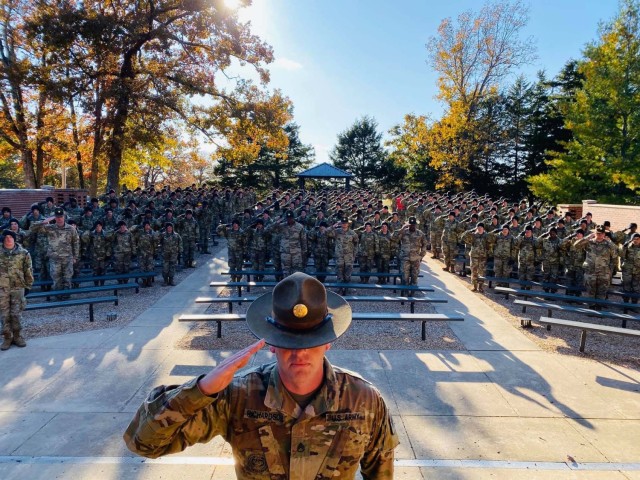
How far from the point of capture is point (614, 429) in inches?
200

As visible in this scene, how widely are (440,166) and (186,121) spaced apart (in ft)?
74.0

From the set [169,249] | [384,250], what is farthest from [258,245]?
[384,250]

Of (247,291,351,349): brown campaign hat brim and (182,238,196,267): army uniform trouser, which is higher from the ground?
(247,291,351,349): brown campaign hat brim

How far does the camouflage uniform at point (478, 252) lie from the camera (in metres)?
11.6

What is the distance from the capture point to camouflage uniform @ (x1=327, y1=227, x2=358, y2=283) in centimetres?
1147

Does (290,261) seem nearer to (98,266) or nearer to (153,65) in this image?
(98,266)

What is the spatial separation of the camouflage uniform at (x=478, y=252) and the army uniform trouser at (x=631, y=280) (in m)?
3.16

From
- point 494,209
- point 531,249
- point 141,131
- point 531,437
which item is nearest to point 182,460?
point 531,437

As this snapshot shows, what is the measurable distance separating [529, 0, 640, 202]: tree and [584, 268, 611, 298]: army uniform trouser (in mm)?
14755

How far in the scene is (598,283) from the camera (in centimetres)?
1003

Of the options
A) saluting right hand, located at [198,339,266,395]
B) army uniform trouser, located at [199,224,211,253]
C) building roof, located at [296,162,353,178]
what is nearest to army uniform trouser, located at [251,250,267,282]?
army uniform trouser, located at [199,224,211,253]

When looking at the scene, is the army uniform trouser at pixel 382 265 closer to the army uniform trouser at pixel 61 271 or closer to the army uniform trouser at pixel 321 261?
the army uniform trouser at pixel 321 261

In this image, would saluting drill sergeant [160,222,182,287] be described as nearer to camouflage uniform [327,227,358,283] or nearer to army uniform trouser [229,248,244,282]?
army uniform trouser [229,248,244,282]

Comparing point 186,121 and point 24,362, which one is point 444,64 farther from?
point 24,362
